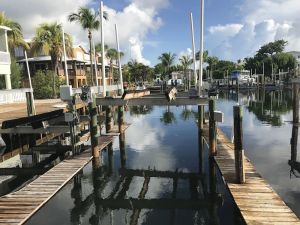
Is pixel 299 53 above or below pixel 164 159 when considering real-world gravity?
above

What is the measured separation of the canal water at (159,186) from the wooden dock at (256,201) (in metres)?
0.88

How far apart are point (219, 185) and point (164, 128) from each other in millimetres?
17380

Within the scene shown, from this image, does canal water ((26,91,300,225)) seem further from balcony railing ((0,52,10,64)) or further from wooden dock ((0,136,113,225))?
balcony railing ((0,52,10,64))

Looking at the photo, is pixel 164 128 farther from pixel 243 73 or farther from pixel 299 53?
pixel 299 53

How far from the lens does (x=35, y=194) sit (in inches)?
504

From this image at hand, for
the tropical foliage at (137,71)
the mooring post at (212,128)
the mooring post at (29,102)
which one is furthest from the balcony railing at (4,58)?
the tropical foliage at (137,71)

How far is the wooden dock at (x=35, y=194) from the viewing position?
10.9m

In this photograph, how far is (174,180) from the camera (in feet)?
52.9

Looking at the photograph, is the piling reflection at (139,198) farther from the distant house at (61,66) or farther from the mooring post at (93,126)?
the distant house at (61,66)

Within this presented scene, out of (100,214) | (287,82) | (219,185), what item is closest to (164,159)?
(219,185)

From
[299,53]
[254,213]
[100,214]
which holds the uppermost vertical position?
[299,53]

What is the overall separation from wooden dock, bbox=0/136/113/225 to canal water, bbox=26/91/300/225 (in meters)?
0.39

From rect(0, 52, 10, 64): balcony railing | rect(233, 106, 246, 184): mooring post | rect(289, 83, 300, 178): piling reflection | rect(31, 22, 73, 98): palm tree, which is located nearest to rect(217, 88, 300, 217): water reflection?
rect(289, 83, 300, 178): piling reflection

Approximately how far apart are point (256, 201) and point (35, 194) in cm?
784
